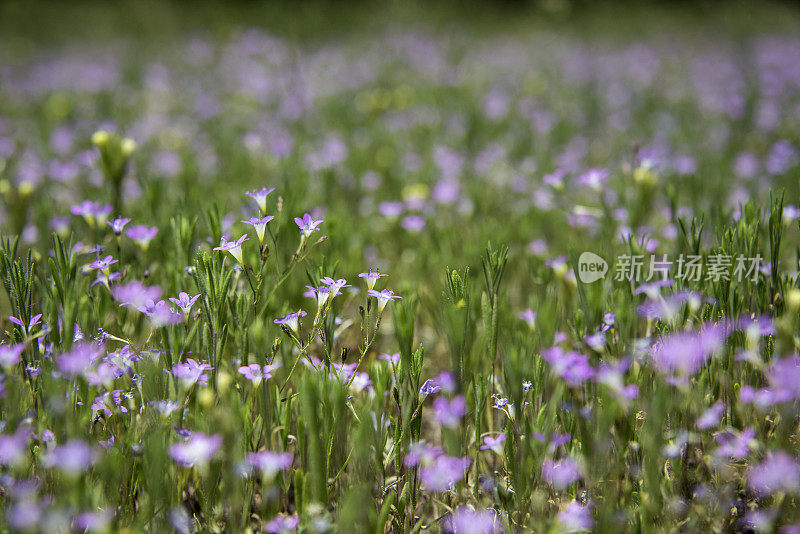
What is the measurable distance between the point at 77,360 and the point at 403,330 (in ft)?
2.74

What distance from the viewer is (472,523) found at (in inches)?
53.0

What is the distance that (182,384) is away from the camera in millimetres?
1608

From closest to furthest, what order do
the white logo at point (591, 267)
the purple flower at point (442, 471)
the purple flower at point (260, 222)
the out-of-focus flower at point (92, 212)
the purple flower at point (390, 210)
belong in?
the purple flower at point (442, 471) < the purple flower at point (260, 222) < the white logo at point (591, 267) < the out-of-focus flower at point (92, 212) < the purple flower at point (390, 210)

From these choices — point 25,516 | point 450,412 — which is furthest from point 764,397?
point 25,516

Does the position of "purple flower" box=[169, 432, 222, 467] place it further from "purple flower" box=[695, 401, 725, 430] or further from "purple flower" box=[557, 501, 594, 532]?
"purple flower" box=[695, 401, 725, 430]

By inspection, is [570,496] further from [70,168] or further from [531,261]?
[70,168]

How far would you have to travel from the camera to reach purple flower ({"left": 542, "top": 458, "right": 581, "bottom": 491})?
5.07ft

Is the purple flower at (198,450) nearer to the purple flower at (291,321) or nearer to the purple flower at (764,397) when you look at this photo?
the purple flower at (291,321)

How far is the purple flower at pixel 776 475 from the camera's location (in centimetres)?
136

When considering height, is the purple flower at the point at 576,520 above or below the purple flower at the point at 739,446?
below

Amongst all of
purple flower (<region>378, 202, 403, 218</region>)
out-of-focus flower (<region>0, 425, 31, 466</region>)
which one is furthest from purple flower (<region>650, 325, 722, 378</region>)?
purple flower (<region>378, 202, 403, 218</region>)

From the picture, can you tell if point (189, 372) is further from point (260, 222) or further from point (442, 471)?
point (442, 471)

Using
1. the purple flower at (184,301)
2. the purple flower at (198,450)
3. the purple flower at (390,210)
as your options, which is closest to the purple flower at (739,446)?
the purple flower at (198,450)

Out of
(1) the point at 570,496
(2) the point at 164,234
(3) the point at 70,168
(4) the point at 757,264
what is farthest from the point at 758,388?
(3) the point at 70,168
